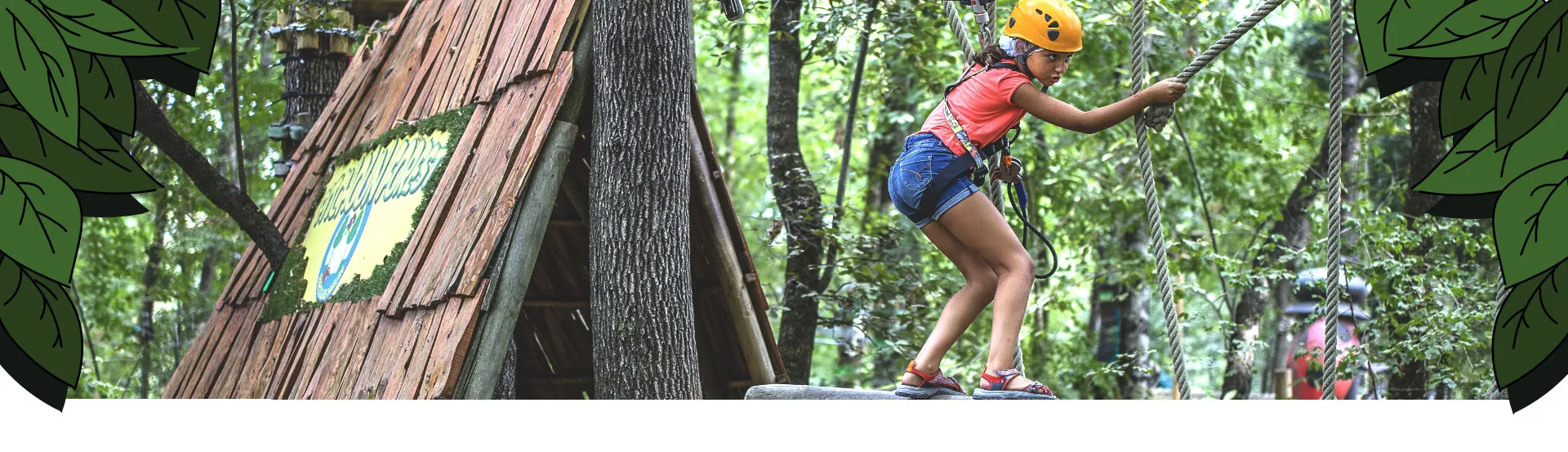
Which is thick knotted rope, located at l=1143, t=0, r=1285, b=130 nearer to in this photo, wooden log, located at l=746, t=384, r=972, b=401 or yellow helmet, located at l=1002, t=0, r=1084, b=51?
yellow helmet, located at l=1002, t=0, r=1084, b=51

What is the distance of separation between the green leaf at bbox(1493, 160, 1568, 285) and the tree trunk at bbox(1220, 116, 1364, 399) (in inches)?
212

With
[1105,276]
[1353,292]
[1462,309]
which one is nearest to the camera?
[1462,309]

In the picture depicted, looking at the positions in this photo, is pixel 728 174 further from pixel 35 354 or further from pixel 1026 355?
pixel 35 354

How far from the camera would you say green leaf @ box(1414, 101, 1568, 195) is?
389cm

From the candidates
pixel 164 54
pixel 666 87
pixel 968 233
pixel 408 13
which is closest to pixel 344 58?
pixel 408 13

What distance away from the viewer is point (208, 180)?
594 centimetres

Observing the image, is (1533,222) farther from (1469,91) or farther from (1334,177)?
(1334,177)

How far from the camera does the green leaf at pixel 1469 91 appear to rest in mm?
3920

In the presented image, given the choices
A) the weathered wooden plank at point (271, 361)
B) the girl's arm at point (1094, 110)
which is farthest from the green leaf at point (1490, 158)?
the weathered wooden plank at point (271, 361)

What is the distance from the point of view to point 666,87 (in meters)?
4.59

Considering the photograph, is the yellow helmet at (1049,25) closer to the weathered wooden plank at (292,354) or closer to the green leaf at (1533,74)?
the green leaf at (1533,74)

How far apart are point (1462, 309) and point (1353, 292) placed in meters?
5.22

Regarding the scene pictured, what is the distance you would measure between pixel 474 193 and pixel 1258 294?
7.72 m

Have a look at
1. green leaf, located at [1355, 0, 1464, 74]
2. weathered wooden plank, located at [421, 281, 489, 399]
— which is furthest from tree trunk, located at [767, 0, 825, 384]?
green leaf, located at [1355, 0, 1464, 74]
